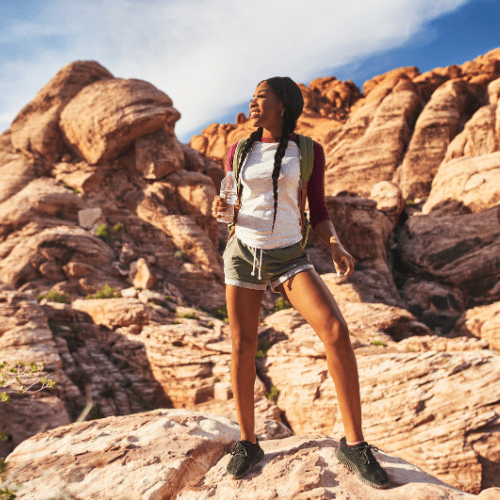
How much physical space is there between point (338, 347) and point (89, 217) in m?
19.5

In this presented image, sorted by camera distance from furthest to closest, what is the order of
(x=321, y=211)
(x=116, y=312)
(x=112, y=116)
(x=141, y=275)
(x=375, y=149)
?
(x=375, y=149), (x=112, y=116), (x=141, y=275), (x=116, y=312), (x=321, y=211)

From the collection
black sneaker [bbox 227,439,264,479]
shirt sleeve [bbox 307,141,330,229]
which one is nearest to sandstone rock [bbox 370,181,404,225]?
shirt sleeve [bbox 307,141,330,229]

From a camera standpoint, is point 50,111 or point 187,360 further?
point 50,111

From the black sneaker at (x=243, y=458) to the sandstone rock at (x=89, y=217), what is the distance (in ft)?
60.9

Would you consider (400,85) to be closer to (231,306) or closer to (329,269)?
(329,269)

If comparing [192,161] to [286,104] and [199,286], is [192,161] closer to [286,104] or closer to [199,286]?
[199,286]

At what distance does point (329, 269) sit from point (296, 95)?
23152mm

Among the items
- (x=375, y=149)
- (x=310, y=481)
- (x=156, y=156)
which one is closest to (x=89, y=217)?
(x=156, y=156)

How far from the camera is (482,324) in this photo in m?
15.1

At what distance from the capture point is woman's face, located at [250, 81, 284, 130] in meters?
3.01

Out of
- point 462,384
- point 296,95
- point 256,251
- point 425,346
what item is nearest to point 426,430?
point 462,384

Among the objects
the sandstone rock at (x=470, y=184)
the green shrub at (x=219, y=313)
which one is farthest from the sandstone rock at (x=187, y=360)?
the sandstone rock at (x=470, y=184)

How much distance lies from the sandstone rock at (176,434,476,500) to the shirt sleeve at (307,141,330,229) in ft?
6.68

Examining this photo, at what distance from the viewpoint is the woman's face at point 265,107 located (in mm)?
3014
